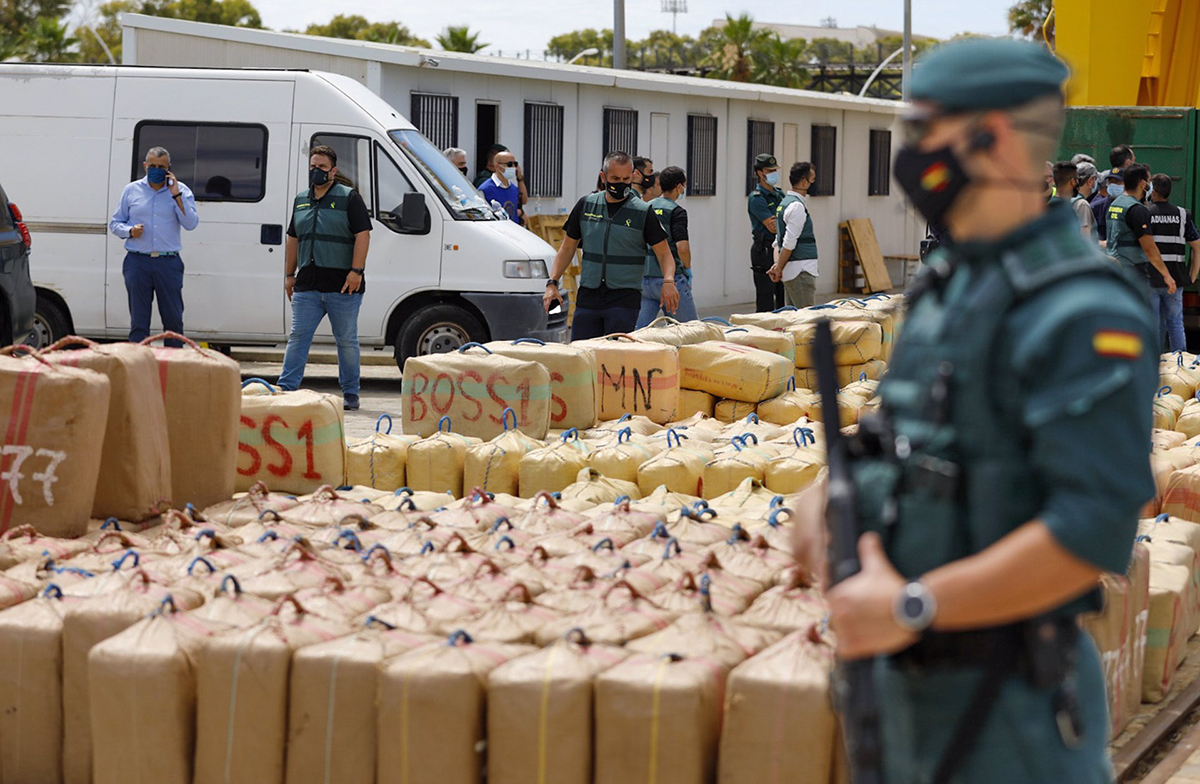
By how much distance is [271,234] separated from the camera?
13.6 m

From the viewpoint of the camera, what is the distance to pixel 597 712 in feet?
12.6

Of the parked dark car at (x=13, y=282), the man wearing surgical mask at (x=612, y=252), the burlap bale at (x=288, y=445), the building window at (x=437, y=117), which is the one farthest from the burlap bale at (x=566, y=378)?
the building window at (x=437, y=117)

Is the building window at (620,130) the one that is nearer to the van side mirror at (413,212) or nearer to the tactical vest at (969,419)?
the van side mirror at (413,212)

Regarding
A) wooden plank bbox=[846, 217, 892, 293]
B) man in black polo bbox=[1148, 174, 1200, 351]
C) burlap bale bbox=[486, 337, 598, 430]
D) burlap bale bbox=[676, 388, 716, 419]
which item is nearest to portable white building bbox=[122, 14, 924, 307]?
wooden plank bbox=[846, 217, 892, 293]

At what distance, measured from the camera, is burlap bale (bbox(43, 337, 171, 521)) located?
18.4 feet

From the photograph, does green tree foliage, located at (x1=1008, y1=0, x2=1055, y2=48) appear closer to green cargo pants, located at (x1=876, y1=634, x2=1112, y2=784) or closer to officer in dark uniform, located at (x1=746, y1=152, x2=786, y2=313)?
officer in dark uniform, located at (x1=746, y1=152, x2=786, y2=313)

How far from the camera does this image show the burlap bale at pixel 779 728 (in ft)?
12.4

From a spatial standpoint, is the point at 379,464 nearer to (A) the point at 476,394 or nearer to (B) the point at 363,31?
(A) the point at 476,394

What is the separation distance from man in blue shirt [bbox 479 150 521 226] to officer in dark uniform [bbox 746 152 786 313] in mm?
2416

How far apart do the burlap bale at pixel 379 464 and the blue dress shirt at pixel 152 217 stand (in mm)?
6510

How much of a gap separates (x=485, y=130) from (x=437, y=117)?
1.07m

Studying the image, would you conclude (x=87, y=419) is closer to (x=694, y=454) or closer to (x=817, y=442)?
(x=694, y=454)

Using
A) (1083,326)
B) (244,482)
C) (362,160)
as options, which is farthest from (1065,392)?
(362,160)

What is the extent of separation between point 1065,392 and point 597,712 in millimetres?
2030
